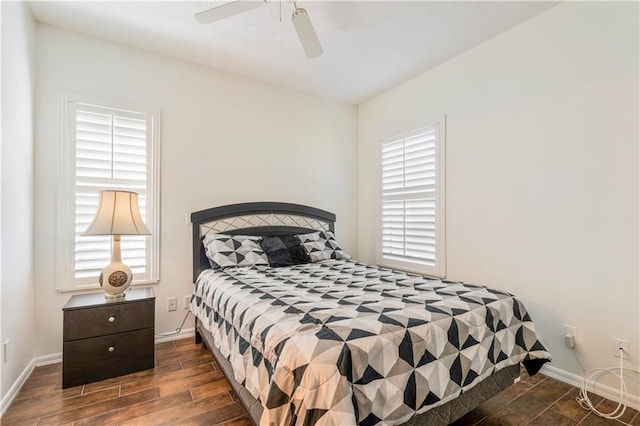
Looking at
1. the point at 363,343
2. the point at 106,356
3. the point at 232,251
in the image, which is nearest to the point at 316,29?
the point at 232,251

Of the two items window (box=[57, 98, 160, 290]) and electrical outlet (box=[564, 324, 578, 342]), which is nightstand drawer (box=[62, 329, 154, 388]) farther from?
electrical outlet (box=[564, 324, 578, 342])

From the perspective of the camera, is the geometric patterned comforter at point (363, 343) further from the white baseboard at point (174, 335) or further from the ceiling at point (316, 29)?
the ceiling at point (316, 29)

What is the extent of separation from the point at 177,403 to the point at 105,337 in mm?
769

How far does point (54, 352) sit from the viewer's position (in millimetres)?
2590

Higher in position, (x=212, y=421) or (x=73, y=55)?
(x=73, y=55)

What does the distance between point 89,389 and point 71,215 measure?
4.56 feet

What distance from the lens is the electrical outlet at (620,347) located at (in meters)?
2.05

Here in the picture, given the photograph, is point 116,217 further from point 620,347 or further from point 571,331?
point 620,347

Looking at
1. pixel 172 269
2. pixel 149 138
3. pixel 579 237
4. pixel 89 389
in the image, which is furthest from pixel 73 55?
pixel 579 237

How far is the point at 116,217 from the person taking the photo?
2.38 m

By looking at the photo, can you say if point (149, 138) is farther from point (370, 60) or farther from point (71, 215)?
point (370, 60)

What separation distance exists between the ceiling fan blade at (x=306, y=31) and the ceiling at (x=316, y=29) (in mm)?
341

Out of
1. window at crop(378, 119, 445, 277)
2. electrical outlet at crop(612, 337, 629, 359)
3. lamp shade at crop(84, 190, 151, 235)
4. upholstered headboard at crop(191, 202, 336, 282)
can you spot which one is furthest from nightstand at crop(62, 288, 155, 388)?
electrical outlet at crop(612, 337, 629, 359)

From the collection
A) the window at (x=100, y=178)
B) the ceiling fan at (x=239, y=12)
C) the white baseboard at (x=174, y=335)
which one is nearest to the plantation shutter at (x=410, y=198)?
the ceiling fan at (x=239, y=12)
